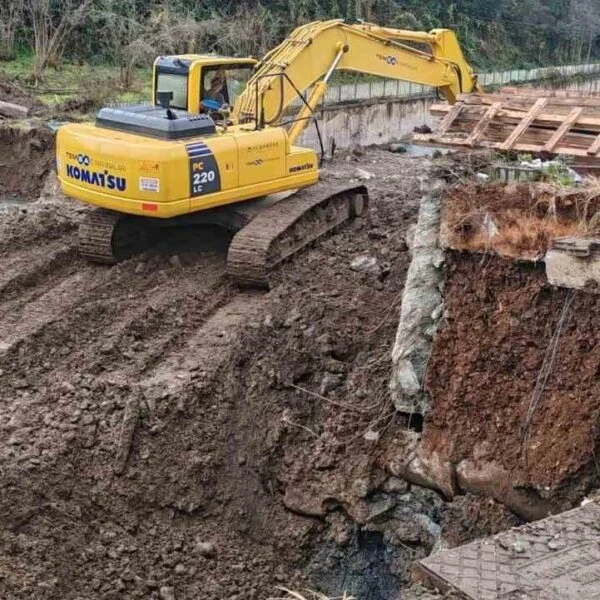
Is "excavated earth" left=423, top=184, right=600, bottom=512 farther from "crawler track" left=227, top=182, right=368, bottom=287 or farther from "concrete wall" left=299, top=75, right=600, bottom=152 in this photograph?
"concrete wall" left=299, top=75, right=600, bottom=152

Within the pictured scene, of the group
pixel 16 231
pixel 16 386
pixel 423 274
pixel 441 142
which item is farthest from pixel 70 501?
pixel 16 231

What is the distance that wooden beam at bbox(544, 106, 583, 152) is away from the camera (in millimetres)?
6648

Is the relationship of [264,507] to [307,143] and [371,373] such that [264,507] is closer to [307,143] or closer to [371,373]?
[371,373]

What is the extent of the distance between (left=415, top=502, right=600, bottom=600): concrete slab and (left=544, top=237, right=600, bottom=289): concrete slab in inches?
61.6

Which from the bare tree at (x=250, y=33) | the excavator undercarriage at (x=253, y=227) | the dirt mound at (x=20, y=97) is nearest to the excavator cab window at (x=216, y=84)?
the excavator undercarriage at (x=253, y=227)

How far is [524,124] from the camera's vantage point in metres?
6.94

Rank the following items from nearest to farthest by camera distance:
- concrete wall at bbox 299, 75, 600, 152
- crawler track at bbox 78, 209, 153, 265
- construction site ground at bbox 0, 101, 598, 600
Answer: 1. construction site ground at bbox 0, 101, 598, 600
2. crawler track at bbox 78, 209, 153, 265
3. concrete wall at bbox 299, 75, 600, 152

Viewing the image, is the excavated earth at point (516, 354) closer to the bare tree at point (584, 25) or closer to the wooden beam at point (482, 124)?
the wooden beam at point (482, 124)

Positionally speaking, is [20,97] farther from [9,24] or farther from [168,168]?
[168,168]

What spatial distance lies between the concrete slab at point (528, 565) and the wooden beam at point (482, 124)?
10.6 feet

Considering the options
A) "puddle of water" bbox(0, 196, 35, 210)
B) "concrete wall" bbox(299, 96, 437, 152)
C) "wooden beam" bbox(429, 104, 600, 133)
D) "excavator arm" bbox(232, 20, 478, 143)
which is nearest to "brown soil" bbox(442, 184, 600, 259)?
"wooden beam" bbox(429, 104, 600, 133)

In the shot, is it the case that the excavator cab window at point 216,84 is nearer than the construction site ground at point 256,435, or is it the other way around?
the construction site ground at point 256,435

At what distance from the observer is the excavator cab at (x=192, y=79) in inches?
383

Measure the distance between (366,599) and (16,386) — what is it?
3226 mm
